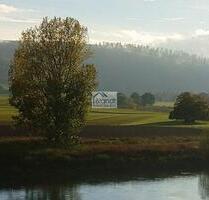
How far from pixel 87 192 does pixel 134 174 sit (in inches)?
398

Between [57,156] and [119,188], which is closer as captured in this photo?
[119,188]

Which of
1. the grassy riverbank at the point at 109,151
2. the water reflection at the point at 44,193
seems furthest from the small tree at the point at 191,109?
the water reflection at the point at 44,193

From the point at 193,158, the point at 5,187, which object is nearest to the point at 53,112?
the point at 5,187

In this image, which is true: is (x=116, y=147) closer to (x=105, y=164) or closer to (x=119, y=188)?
(x=105, y=164)

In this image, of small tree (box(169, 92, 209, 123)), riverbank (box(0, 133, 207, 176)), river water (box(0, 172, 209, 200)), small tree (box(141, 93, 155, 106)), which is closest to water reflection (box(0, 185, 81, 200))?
river water (box(0, 172, 209, 200))

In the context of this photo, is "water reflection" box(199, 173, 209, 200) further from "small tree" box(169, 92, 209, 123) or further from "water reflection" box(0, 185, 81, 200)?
"small tree" box(169, 92, 209, 123)

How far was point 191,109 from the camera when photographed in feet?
286

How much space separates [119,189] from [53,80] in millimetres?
14159

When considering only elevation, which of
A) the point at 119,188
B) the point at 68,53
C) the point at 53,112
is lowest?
the point at 119,188

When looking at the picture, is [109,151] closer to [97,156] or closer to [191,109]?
[97,156]

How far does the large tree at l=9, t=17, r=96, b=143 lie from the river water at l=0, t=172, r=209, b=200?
7.45m

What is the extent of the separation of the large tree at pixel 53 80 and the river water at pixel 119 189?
7.45 metres

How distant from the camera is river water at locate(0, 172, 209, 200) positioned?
44.3m

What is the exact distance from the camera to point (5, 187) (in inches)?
1868
